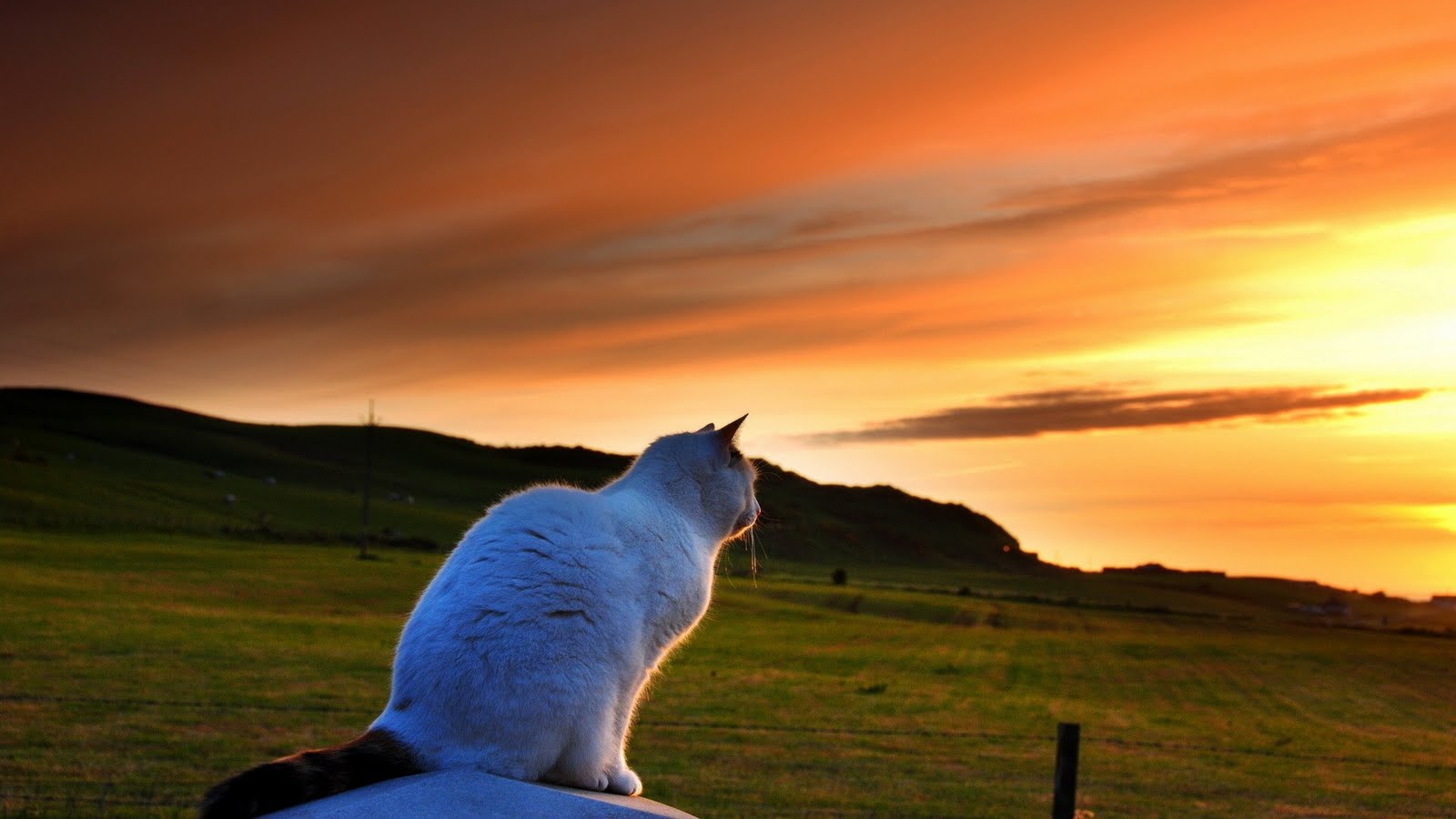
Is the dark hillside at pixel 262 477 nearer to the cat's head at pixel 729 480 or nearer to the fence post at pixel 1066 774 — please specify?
the fence post at pixel 1066 774

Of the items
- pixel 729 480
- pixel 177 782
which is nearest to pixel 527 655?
pixel 729 480

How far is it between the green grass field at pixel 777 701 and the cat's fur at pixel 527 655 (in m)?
6.49

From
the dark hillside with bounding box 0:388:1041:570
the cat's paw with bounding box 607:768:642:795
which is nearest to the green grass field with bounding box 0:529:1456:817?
the cat's paw with bounding box 607:768:642:795

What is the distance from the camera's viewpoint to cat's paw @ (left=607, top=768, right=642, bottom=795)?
5636mm

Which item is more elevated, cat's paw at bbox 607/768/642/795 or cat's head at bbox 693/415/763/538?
cat's head at bbox 693/415/763/538

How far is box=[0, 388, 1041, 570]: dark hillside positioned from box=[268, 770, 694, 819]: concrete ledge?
1856 inches

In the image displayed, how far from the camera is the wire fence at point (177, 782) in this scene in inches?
601

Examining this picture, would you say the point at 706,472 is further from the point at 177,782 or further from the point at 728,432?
the point at 177,782

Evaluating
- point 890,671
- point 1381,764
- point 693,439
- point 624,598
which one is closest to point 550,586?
point 624,598

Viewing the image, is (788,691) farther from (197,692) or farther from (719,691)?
(197,692)

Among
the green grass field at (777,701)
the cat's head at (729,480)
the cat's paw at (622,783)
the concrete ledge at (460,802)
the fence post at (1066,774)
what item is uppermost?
the cat's head at (729,480)

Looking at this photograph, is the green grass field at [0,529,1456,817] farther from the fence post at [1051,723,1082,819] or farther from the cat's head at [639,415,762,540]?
the cat's head at [639,415,762,540]

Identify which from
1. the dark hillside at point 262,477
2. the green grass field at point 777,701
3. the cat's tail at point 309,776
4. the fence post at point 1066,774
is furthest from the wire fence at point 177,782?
the dark hillside at point 262,477

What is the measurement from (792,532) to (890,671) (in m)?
119
